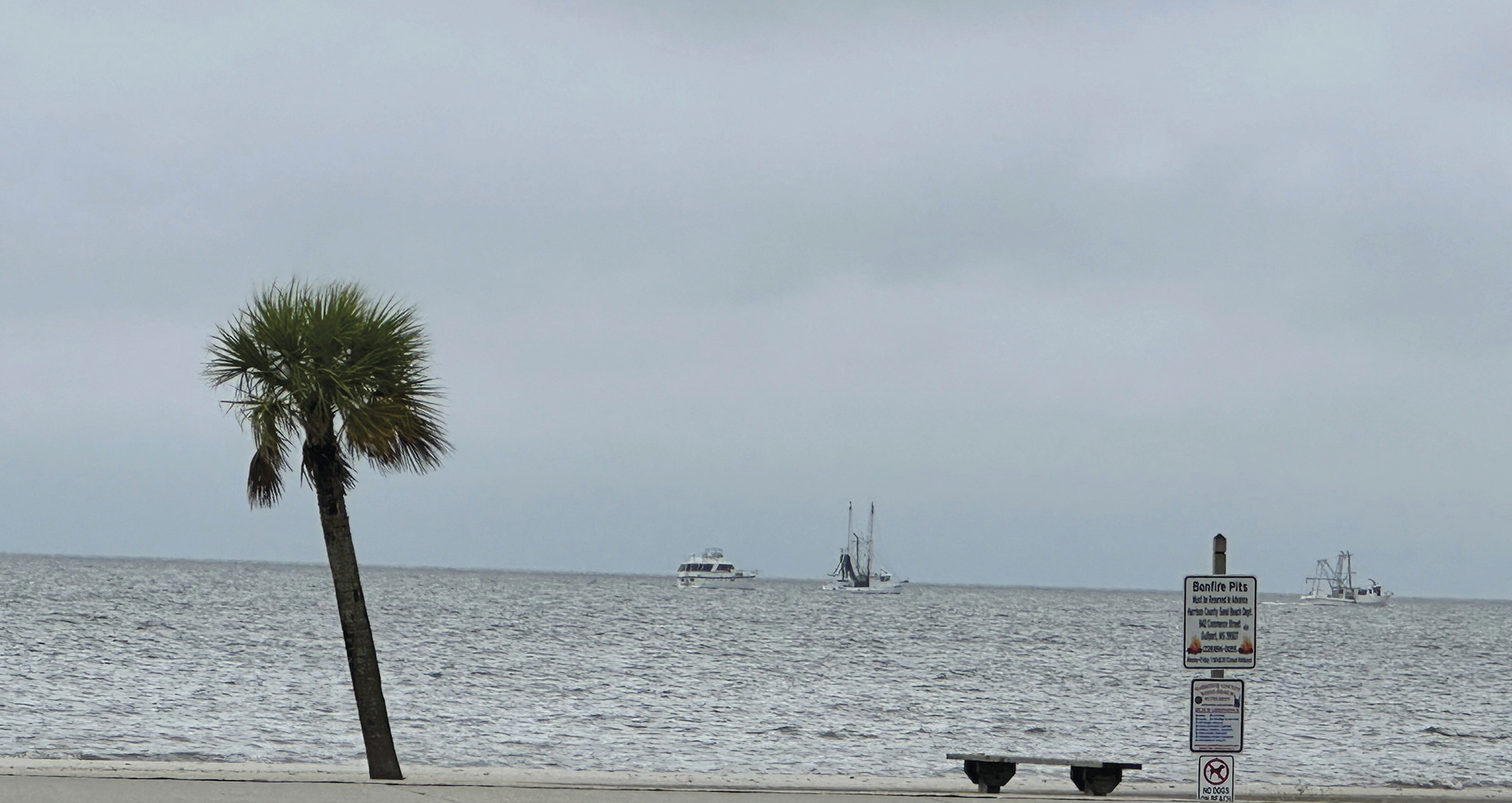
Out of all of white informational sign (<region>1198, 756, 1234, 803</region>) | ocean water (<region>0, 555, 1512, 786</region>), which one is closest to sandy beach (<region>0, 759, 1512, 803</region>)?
white informational sign (<region>1198, 756, 1234, 803</region>)

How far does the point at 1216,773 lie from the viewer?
1525cm

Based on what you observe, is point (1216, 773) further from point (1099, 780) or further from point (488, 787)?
point (488, 787)

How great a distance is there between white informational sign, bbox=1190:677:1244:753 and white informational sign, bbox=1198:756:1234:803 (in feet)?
0.88

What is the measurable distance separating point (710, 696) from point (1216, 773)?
27.8 m

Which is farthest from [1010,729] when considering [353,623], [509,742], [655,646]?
[655,646]

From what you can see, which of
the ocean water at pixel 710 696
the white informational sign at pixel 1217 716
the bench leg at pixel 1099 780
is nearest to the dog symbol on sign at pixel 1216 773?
the white informational sign at pixel 1217 716

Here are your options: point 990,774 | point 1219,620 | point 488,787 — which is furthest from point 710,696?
point 1219,620

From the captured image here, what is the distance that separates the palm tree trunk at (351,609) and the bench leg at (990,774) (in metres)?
6.67

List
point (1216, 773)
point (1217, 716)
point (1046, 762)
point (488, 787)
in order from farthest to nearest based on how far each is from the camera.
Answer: point (1046, 762)
point (488, 787)
point (1216, 773)
point (1217, 716)

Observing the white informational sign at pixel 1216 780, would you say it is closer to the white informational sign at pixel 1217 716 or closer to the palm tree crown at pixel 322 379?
the white informational sign at pixel 1217 716

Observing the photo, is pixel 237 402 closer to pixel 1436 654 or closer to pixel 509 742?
pixel 509 742

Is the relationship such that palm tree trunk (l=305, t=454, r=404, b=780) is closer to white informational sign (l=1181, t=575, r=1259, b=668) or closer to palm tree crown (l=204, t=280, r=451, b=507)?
palm tree crown (l=204, t=280, r=451, b=507)

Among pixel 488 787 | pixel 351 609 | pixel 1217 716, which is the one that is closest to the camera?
pixel 1217 716

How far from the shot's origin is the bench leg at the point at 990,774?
719 inches
